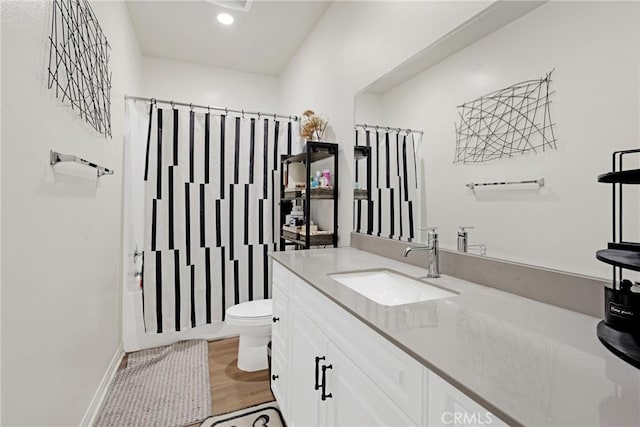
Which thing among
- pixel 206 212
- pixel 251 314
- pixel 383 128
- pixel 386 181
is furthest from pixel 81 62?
pixel 251 314

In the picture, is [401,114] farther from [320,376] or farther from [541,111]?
[320,376]

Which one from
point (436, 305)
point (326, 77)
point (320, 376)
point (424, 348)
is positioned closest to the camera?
point (424, 348)

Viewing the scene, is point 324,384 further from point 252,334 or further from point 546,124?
point 252,334

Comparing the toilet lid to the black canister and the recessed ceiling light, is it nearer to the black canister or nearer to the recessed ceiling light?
the black canister

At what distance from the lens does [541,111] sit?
3.28 feet

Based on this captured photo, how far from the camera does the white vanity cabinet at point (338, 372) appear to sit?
2.22 feet

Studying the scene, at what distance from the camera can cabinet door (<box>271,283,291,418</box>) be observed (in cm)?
152

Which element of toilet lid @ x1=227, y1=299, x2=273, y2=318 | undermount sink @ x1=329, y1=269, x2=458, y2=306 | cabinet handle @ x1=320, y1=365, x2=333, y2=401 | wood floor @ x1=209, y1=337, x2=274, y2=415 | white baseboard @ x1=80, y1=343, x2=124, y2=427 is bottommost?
wood floor @ x1=209, y1=337, x2=274, y2=415

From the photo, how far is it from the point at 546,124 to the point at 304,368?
4.04 feet

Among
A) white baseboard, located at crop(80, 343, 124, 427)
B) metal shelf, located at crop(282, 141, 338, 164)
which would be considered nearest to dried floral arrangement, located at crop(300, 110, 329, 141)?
metal shelf, located at crop(282, 141, 338, 164)

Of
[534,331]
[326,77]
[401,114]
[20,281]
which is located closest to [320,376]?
[534,331]

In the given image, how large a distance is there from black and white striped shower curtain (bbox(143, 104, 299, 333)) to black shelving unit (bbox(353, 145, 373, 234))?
99 centimetres

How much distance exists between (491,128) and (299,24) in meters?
2.06

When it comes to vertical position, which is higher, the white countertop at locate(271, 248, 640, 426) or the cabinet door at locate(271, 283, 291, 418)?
the white countertop at locate(271, 248, 640, 426)
